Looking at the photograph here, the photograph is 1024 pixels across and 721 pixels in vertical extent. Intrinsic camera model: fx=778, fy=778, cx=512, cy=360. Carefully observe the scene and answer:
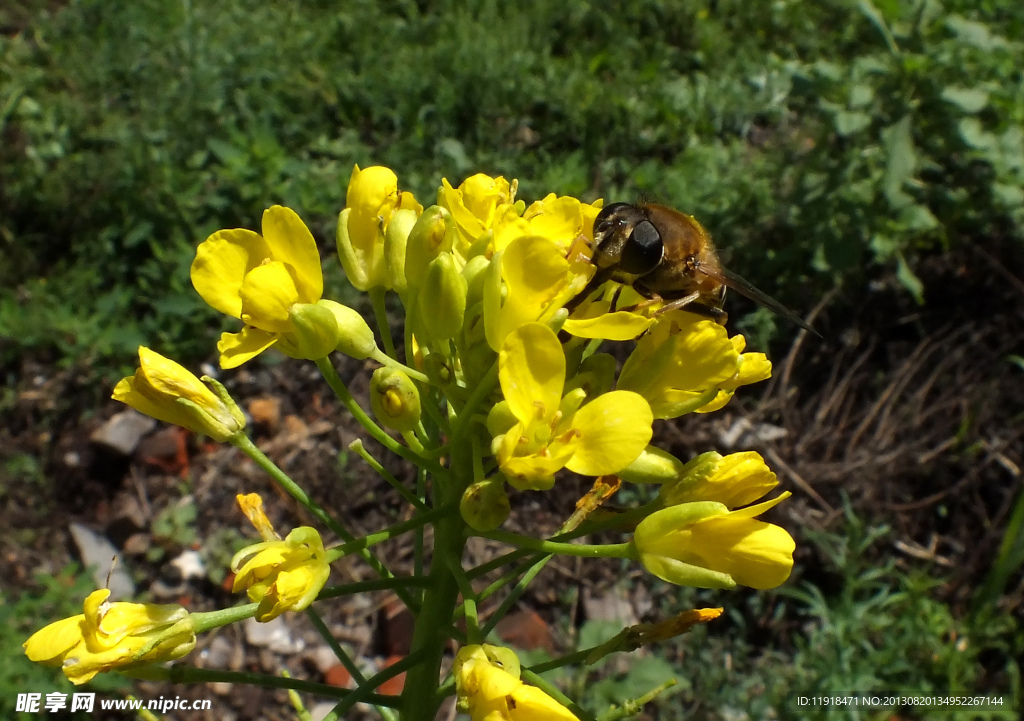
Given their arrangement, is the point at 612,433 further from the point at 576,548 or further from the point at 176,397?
the point at 176,397

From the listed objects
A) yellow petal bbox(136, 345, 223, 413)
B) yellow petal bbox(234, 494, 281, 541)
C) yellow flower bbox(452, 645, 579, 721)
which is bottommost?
yellow flower bbox(452, 645, 579, 721)

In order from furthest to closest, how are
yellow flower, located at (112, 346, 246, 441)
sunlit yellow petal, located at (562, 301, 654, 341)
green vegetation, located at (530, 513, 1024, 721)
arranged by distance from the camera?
green vegetation, located at (530, 513, 1024, 721), yellow flower, located at (112, 346, 246, 441), sunlit yellow petal, located at (562, 301, 654, 341)

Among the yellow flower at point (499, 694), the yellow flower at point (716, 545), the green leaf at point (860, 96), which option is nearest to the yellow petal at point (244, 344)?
the yellow flower at point (499, 694)

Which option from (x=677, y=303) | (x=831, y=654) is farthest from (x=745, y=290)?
(x=831, y=654)

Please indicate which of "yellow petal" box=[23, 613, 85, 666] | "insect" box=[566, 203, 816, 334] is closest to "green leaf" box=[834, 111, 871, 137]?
"insect" box=[566, 203, 816, 334]

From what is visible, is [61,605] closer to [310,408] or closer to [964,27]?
[310,408]

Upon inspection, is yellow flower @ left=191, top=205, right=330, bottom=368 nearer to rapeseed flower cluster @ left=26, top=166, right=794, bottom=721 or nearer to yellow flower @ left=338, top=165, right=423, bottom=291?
rapeseed flower cluster @ left=26, top=166, right=794, bottom=721
